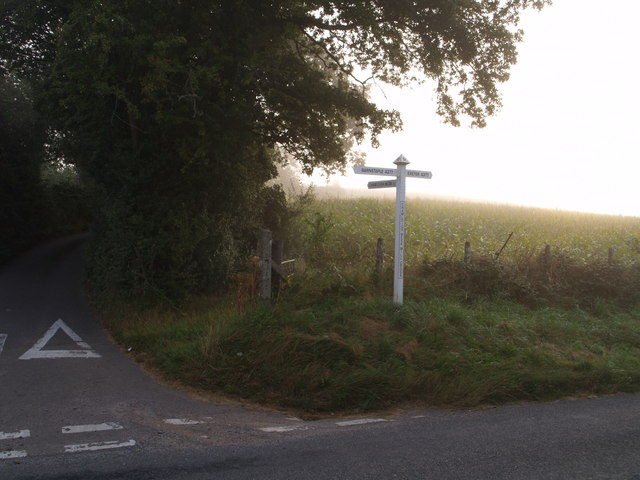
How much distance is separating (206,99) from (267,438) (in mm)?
7939

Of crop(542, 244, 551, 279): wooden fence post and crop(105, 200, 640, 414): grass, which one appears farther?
crop(542, 244, 551, 279): wooden fence post

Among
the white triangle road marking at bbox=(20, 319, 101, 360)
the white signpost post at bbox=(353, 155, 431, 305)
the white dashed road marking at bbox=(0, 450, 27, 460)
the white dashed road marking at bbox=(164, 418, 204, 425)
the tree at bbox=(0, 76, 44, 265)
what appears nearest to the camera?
the white dashed road marking at bbox=(0, 450, 27, 460)

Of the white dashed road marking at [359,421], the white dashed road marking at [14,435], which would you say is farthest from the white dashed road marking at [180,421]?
the white dashed road marking at [359,421]

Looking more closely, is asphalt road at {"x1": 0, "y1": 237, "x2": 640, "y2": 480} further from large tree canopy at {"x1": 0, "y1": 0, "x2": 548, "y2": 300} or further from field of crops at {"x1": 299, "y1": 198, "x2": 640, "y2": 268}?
field of crops at {"x1": 299, "y1": 198, "x2": 640, "y2": 268}

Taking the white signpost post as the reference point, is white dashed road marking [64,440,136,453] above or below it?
below

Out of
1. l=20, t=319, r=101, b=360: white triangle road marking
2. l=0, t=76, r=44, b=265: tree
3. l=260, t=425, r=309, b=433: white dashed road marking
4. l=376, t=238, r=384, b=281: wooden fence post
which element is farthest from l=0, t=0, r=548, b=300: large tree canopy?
l=260, t=425, r=309, b=433: white dashed road marking

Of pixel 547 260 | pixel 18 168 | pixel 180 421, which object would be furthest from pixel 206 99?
pixel 18 168

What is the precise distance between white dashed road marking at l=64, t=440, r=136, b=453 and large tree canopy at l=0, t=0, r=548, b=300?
649 centimetres

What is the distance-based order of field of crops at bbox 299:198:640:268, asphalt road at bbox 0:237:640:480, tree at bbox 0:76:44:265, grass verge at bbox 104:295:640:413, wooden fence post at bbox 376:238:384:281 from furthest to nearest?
tree at bbox 0:76:44:265
field of crops at bbox 299:198:640:268
wooden fence post at bbox 376:238:384:281
grass verge at bbox 104:295:640:413
asphalt road at bbox 0:237:640:480

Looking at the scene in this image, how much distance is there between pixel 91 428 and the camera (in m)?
5.63

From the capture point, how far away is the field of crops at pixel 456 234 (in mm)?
14734

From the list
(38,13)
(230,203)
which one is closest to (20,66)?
(38,13)

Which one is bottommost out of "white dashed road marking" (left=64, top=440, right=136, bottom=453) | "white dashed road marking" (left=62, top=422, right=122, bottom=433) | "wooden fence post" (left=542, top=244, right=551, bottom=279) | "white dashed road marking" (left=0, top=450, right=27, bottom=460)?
"white dashed road marking" (left=62, top=422, right=122, bottom=433)

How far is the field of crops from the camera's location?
1473 cm
